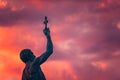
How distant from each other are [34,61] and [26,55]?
0.45 m

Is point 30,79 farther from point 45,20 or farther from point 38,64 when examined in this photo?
point 45,20

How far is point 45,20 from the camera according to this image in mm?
21047

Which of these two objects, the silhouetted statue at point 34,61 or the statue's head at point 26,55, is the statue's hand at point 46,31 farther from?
the statue's head at point 26,55

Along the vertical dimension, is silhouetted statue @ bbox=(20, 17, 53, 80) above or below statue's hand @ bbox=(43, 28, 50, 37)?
below

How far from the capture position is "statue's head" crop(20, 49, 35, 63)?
71.7 feet

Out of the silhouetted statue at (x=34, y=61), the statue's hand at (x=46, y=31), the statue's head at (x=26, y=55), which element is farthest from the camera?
the statue's head at (x=26, y=55)

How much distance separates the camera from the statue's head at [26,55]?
21844 millimetres

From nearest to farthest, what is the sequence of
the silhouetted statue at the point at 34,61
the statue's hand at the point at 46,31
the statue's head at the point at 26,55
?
the statue's hand at the point at 46,31, the silhouetted statue at the point at 34,61, the statue's head at the point at 26,55

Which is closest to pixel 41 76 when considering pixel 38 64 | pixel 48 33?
pixel 38 64

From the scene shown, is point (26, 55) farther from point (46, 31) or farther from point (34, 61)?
point (46, 31)

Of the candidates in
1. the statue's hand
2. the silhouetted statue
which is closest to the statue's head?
the silhouetted statue

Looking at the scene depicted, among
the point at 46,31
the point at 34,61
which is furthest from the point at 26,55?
the point at 46,31

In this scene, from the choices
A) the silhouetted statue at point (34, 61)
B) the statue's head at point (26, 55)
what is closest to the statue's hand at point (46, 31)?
the silhouetted statue at point (34, 61)

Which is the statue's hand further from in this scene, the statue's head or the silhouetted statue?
the statue's head
